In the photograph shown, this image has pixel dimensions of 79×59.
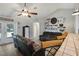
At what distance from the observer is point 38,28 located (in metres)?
2.04

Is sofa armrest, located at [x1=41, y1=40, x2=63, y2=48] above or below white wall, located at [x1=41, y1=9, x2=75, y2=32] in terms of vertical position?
below

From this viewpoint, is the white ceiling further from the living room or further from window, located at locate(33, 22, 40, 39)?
window, located at locate(33, 22, 40, 39)

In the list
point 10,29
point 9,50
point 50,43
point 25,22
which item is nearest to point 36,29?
point 25,22

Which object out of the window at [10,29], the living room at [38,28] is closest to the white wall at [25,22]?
the living room at [38,28]

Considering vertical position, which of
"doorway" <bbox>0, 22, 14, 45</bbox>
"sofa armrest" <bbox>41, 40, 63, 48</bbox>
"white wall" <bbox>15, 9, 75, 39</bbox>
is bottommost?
"sofa armrest" <bbox>41, 40, 63, 48</bbox>

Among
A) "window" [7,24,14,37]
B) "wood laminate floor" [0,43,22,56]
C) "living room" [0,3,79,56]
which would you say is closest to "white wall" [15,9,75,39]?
"living room" [0,3,79,56]

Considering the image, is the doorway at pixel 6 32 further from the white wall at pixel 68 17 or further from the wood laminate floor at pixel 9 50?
the white wall at pixel 68 17

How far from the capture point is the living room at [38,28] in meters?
1.98

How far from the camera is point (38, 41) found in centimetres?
201

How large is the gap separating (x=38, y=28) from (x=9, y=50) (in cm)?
66

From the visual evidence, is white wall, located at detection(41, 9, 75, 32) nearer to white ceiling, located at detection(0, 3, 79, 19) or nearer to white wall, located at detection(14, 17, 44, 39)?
white ceiling, located at detection(0, 3, 79, 19)

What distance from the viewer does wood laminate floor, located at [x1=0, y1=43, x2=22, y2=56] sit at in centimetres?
196

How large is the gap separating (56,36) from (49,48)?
26cm

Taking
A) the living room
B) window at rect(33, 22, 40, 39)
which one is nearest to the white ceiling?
the living room
